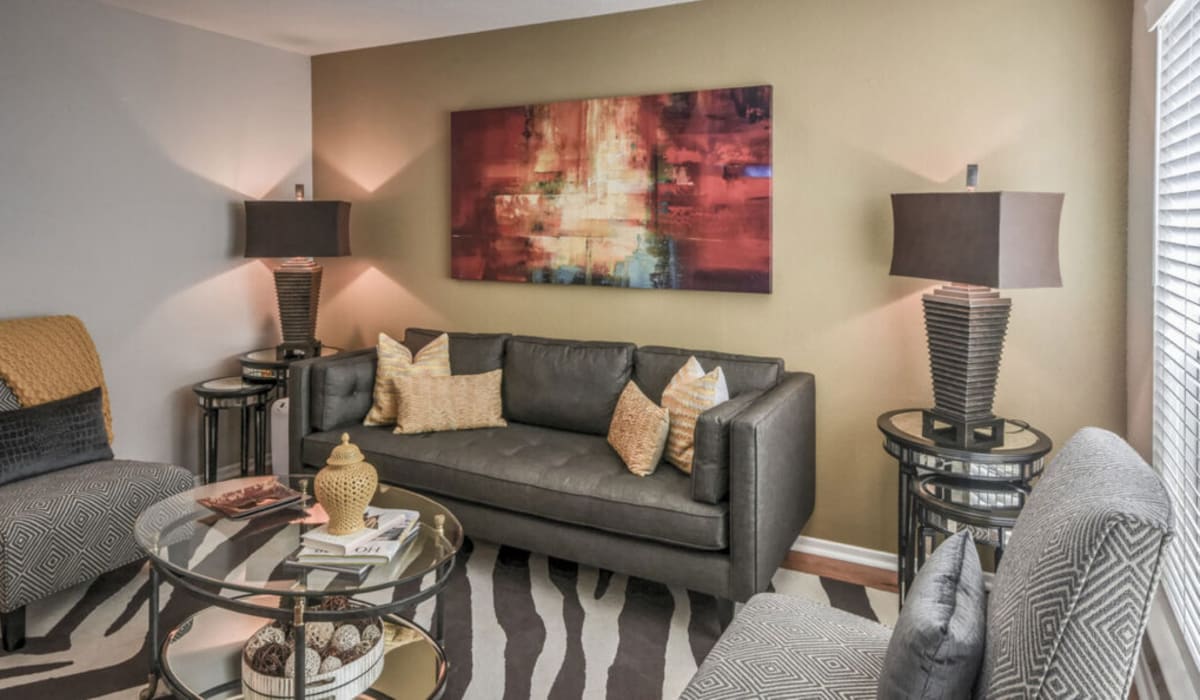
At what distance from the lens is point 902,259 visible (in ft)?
9.16

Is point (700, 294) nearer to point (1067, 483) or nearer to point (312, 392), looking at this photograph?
point (312, 392)

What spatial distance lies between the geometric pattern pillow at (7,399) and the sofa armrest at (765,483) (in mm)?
2821

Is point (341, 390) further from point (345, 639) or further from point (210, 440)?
point (345, 639)

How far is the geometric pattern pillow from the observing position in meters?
3.08

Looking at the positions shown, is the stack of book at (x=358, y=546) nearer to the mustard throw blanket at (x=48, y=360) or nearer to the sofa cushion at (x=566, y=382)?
the sofa cushion at (x=566, y=382)

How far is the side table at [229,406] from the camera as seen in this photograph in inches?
155

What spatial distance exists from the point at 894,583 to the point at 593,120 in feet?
8.13

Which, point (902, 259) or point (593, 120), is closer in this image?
point (902, 259)

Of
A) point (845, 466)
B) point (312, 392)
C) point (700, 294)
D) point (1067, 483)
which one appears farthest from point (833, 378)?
point (312, 392)

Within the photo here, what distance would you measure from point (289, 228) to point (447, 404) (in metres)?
1.40

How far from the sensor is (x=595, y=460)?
10.2ft

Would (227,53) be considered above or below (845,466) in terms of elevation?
above

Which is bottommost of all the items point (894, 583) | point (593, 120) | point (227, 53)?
A: point (894, 583)

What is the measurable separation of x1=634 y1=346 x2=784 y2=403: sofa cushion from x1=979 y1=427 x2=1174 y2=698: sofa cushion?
204 centimetres
